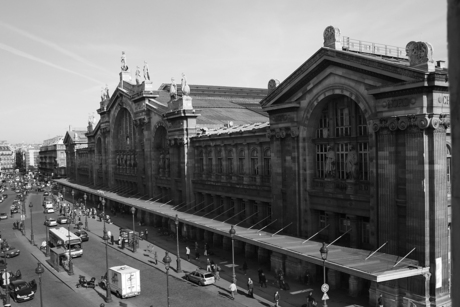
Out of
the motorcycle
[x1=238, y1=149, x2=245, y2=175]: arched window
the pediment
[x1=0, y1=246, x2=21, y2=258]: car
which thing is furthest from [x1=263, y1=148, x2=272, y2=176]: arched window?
[x1=0, y1=246, x2=21, y2=258]: car

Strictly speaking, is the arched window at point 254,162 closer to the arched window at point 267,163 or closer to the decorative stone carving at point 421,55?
the arched window at point 267,163

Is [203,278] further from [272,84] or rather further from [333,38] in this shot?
[333,38]

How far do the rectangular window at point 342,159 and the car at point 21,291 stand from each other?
89.0 feet

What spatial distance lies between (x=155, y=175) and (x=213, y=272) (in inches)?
1223

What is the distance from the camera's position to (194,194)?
189 feet

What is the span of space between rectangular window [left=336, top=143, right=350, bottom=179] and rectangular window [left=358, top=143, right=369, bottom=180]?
4.38ft

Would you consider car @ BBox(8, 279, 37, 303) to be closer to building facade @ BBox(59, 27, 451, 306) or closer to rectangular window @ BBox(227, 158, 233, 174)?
building facade @ BBox(59, 27, 451, 306)

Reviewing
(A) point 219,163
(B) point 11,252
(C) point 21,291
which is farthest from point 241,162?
(B) point 11,252

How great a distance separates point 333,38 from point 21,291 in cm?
3217

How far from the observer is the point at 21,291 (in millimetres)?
35562

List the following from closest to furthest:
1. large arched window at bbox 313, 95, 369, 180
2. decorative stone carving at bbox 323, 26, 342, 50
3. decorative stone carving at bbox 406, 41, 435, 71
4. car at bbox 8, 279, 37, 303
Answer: decorative stone carving at bbox 406, 41, 435, 71 → large arched window at bbox 313, 95, 369, 180 → decorative stone carving at bbox 323, 26, 342, 50 → car at bbox 8, 279, 37, 303

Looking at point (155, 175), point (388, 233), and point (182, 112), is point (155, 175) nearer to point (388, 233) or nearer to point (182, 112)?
point (182, 112)

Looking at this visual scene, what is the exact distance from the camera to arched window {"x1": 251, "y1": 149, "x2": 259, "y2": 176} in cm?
4675

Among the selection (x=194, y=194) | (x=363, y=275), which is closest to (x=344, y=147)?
(x=363, y=275)
